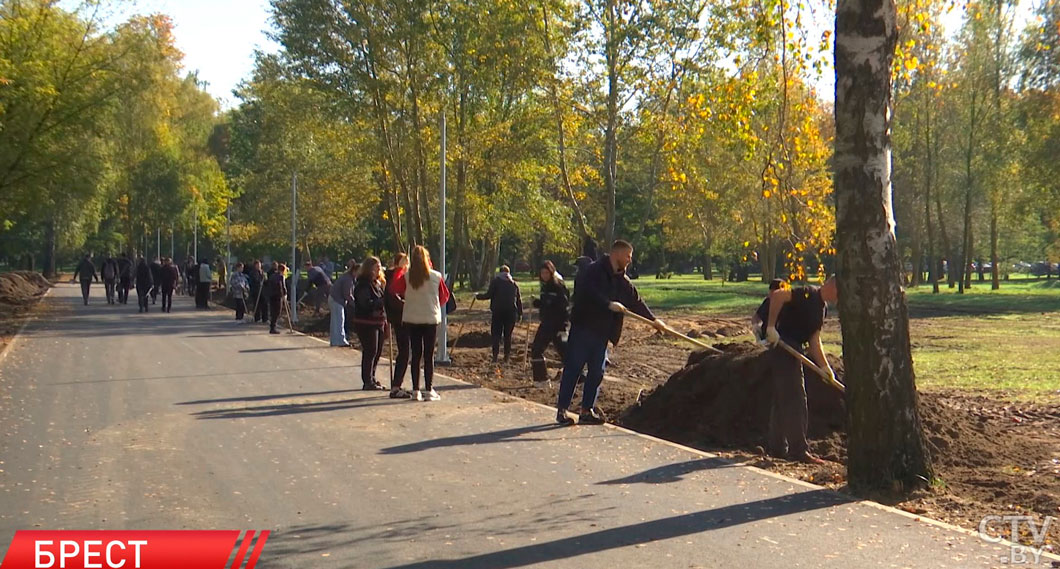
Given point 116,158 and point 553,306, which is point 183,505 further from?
point 116,158

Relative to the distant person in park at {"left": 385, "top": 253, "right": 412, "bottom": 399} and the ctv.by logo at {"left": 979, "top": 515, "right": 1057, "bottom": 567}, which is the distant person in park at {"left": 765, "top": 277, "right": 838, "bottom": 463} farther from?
the distant person in park at {"left": 385, "top": 253, "right": 412, "bottom": 399}

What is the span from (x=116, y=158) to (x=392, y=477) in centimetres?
3056

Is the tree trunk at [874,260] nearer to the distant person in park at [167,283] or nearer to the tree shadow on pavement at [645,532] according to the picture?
the tree shadow on pavement at [645,532]

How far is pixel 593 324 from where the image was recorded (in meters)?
11.7

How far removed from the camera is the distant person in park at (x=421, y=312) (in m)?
13.4

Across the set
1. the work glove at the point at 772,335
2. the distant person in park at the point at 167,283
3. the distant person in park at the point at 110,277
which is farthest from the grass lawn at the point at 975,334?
the distant person in park at the point at 110,277

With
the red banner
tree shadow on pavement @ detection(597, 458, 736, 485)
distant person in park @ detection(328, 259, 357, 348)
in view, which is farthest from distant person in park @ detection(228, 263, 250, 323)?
the red banner

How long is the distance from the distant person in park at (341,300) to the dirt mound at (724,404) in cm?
785

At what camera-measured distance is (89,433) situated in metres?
10.9

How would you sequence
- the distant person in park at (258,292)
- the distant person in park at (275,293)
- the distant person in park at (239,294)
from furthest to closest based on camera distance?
the distant person in park at (239,294) < the distant person in park at (258,292) < the distant person in park at (275,293)

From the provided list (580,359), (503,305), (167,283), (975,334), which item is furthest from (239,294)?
(580,359)

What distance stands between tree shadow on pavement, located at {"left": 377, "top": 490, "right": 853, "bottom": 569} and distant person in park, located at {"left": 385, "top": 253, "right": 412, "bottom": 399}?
6677mm

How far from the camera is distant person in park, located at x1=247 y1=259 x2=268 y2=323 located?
30516 millimetres

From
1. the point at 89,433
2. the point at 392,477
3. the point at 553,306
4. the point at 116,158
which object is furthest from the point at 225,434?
the point at 116,158
